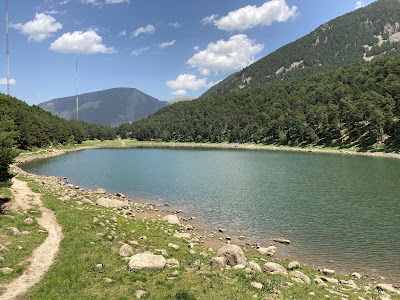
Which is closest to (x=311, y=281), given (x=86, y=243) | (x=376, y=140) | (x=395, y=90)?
(x=86, y=243)

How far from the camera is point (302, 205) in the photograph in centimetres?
4606

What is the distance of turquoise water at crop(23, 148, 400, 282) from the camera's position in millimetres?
27953

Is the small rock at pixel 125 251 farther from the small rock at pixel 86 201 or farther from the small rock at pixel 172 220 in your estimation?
the small rock at pixel 86 201

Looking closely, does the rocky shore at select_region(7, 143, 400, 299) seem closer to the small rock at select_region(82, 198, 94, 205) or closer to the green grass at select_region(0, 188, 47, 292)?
the green grass at select_region(0, 188, 47, 292)

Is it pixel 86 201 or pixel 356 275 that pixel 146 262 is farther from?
pixel 86 201

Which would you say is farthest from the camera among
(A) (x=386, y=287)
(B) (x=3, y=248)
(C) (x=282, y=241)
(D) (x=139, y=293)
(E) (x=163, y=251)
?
(C) (x=282, y=241)

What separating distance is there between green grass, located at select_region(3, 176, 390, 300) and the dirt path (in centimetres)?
56

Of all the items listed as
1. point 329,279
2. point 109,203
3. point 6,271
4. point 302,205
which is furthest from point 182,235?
point 302,205

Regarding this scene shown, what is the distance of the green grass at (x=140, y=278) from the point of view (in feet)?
47.8

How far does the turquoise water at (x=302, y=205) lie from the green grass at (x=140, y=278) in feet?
22.5

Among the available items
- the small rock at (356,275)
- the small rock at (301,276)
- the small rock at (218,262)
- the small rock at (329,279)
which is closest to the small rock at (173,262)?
the small rock at (218,262)

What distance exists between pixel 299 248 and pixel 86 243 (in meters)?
22.7

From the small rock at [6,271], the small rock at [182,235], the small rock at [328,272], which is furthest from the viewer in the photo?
the small rock at [182,235]

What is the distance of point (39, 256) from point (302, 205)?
1625 inches
